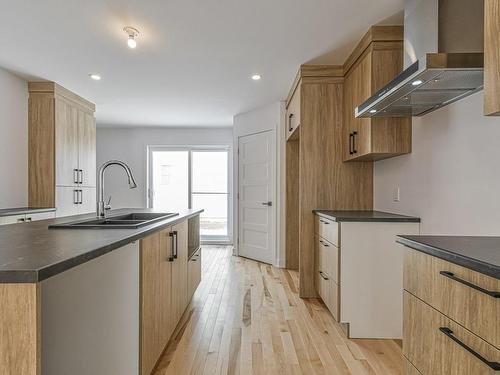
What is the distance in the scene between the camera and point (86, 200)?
4.80 m

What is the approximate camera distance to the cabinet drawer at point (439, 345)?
3.20 ft

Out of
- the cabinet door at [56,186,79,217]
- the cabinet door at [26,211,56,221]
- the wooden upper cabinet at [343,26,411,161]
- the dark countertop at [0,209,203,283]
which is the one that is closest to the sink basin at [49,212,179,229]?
the dark countertop at [0,209,203,283]

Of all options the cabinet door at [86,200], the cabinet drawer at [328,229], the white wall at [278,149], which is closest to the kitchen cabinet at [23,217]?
the cabinet door at [86,200]

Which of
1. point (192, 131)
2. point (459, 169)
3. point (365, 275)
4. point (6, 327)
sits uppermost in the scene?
point (192, 131)

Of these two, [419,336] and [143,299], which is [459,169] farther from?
[143,299]

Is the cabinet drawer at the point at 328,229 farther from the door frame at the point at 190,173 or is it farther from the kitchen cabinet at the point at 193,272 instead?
the door frame at the point at 190,173

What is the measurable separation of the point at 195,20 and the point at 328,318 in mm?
2716

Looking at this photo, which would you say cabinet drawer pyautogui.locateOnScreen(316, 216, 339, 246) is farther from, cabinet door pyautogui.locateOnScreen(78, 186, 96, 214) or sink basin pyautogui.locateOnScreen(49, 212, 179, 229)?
cabinet door pyautogui.locateOnScreen(78, 186, 96, 214)

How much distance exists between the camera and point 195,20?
2.47 m

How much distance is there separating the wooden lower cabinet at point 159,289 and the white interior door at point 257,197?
246cm

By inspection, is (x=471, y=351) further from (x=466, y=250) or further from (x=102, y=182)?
(x=102, y=182)

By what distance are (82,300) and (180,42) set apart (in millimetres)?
2333

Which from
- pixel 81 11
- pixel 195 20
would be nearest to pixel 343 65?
pixel 195 20

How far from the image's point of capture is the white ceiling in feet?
7.62
